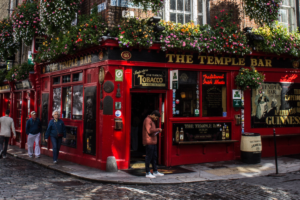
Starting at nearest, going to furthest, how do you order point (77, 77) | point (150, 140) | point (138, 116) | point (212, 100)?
point (150, 140) < point (212, 100) < point (77, 77) < point (138, 116)

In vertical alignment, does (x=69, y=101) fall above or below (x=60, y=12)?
below

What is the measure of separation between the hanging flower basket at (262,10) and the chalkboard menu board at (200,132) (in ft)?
12.9

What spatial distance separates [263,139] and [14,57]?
14047 millimetres

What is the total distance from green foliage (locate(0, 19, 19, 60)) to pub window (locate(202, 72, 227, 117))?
10.0m

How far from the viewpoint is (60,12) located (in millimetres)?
10789

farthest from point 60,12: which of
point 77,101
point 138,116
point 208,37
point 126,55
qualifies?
point 208,37

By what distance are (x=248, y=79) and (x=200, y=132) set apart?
249 cm

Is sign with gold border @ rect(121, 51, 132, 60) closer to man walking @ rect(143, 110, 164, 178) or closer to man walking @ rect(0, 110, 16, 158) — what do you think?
man walking @ rect(143, 110, 164, 178)

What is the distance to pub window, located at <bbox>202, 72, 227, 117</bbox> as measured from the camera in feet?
36.1

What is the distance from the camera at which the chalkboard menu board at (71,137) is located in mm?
11398

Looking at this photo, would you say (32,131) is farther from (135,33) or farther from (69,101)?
(135,33)

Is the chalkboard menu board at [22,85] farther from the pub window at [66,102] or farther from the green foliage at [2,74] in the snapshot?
the pub window at [66,102]

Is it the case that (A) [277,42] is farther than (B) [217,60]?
Yes

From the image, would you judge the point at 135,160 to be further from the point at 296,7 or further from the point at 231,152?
the point at 296,7
